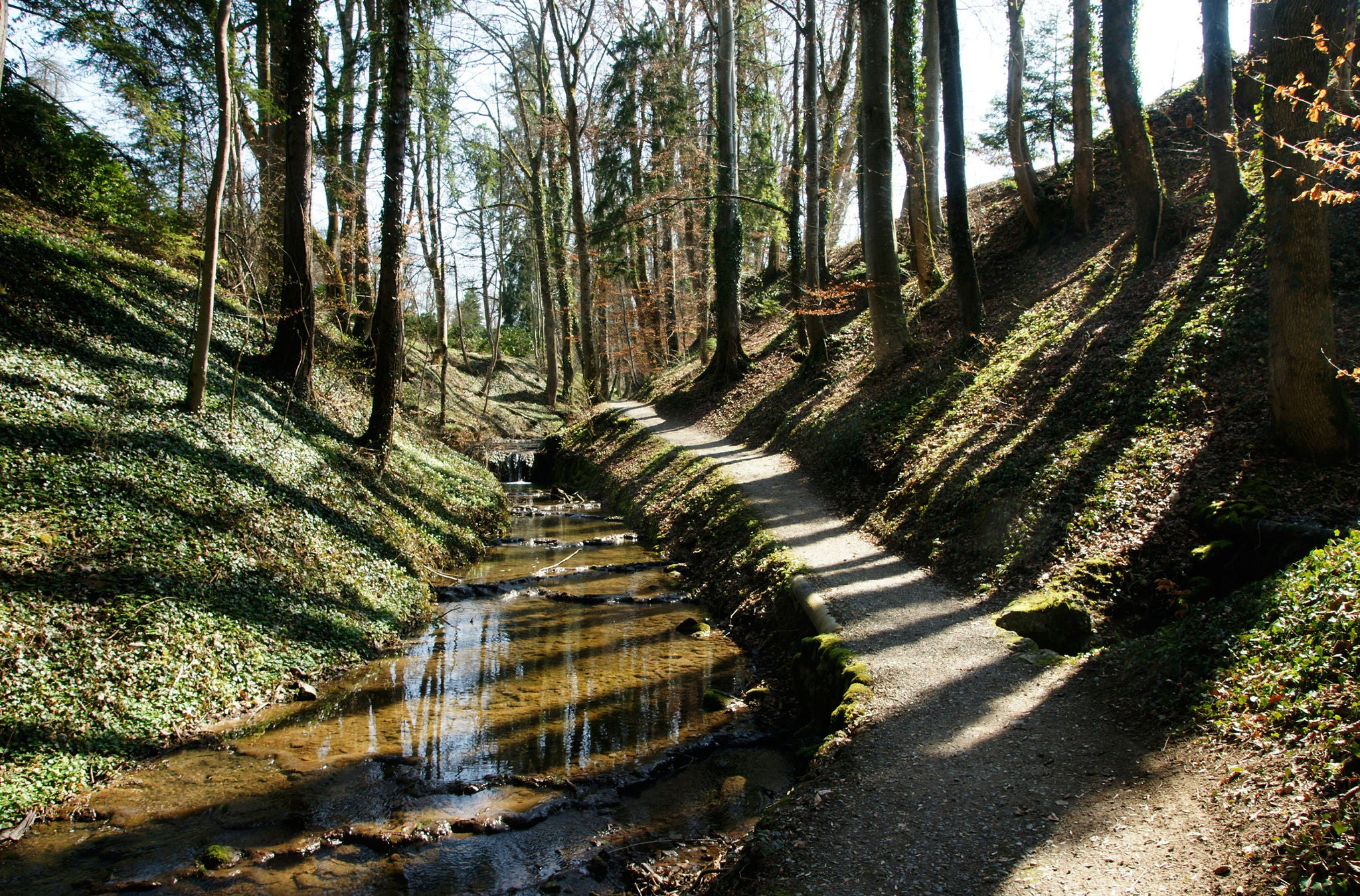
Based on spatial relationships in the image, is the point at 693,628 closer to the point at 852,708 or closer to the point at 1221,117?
the point at 852,708

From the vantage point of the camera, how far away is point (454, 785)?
5742mm

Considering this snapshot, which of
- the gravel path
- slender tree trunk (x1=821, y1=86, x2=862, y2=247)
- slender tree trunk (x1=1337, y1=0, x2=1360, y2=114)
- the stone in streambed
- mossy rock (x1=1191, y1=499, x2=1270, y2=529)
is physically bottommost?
the stone in streambed

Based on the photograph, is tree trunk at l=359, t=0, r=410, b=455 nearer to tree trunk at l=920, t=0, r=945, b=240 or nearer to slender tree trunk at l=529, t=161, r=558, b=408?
tree trunk at l=920, t=0, r=945, b=240

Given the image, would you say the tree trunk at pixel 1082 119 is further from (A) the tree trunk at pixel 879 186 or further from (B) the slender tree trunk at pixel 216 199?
(B) the slender tree trunk at pixel 216 199

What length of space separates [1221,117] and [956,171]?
3.71 meters

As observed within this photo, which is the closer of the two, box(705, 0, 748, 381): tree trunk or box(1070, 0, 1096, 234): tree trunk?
box(1070, 0, 1096, 234): tree trunk

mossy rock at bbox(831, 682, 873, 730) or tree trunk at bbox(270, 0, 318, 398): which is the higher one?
tree trunk at bbox(270, 0, 318, 398)

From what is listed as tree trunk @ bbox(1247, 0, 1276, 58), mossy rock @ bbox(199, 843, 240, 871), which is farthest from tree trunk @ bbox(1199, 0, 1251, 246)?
mossy rock @ bbox(199, 843, 240, 871)

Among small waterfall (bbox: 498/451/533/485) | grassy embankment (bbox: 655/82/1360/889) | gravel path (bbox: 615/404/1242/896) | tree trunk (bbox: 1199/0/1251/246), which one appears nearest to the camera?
gravel path (bbox: 615/404/1242/896)

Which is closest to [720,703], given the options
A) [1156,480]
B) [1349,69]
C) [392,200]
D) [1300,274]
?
[1156,480]

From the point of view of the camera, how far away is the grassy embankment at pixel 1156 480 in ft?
14.3

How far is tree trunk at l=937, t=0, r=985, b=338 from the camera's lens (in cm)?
1224

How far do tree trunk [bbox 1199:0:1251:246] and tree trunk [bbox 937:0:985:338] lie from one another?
134 inches

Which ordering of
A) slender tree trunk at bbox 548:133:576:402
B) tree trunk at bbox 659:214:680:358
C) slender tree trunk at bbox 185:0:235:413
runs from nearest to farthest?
slender tree trunk at bbox 185:0:235:413, slender tree trunk at bbox 548:133:576:402, tree trunk at bbox 659:214:680:358
